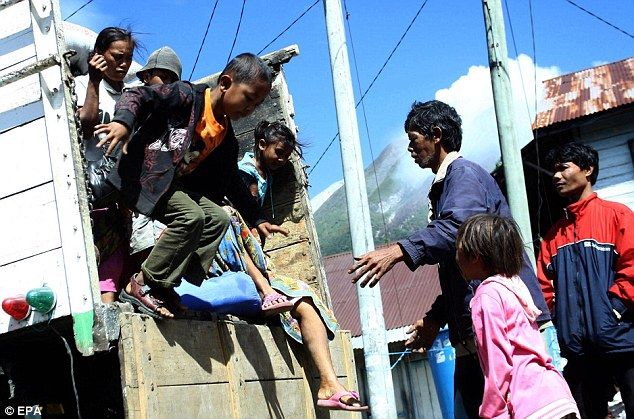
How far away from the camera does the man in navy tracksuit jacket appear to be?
12.3ft

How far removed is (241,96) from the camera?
3.66 meters

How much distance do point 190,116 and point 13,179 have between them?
0.80 m

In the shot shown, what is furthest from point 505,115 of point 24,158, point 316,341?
point 24,158

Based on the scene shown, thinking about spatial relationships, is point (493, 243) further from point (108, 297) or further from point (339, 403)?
point (108, 297)

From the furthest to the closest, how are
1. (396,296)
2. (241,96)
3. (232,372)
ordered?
(396,296) → (241,96) → (232,372)

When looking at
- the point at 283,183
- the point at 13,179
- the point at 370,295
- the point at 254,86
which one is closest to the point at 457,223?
the point at 254,86

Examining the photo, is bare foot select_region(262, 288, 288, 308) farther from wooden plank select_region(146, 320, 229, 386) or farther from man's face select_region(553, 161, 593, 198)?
man's face select_region(553, 161, 593, 198)

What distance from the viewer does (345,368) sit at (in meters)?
4.58

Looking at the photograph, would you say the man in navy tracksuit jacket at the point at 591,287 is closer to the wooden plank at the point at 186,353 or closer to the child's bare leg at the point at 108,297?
the wooden plank at the point at 186,353

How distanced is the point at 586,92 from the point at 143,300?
43.9 ft

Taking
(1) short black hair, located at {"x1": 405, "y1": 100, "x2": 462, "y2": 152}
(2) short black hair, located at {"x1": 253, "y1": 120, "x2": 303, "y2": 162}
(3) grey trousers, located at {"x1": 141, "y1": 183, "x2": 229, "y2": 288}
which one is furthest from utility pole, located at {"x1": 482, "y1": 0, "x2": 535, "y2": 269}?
(3) grey trousers, located at {"x1": 141, "y1": 183, "x2": 229, "y2": 288}

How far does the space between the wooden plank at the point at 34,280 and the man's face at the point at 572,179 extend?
249cm

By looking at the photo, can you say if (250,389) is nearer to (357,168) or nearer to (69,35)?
(69,35)

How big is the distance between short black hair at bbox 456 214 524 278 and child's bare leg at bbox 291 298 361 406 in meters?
1.25
